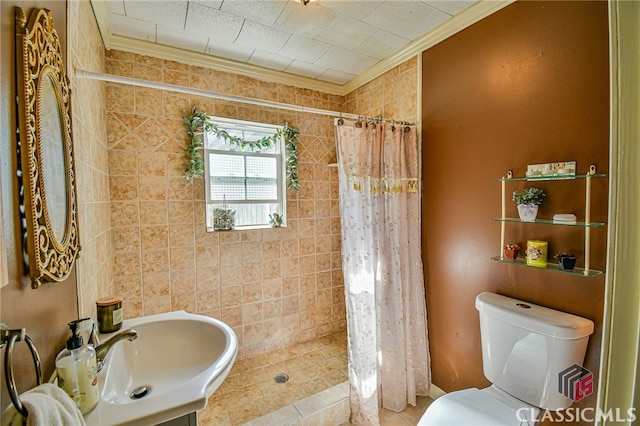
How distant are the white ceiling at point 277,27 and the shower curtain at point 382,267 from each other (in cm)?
61

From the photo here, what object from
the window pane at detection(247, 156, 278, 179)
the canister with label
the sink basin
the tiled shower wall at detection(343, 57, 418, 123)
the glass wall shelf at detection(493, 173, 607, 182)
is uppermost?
the tiled shower wall at detection(343, 57, 418, 123)

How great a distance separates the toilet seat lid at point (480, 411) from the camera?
1197 millimetres

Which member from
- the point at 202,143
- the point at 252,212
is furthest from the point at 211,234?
the point at 202,143

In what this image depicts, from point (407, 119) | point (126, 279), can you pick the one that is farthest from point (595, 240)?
point (126, 279)

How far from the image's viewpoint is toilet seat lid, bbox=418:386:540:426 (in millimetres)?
1197

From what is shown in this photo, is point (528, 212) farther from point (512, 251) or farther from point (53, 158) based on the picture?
point (53, 158)

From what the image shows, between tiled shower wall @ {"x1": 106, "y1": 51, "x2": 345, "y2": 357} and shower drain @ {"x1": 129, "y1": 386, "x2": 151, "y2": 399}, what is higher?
tiled shower wall @ {"x1": 106, "y1": 51, "x2": 345, "y2": 357}

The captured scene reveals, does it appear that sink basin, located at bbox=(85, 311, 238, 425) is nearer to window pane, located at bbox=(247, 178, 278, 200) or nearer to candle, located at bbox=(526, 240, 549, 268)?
window pane, located at bbox=(247, 178, 278, 200)

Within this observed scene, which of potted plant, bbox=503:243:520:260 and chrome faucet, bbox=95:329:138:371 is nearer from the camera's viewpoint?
chrome faucet, bbox=95:329:138:371

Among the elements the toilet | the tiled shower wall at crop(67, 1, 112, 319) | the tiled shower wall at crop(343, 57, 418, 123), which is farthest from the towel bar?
the tiled shower wall at crop(343, 57, 418, 123)

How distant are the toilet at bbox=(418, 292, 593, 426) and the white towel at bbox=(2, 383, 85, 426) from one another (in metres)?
1.28

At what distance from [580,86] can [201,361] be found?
2.05 m

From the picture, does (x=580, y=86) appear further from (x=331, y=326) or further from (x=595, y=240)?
(x=331, y=326)

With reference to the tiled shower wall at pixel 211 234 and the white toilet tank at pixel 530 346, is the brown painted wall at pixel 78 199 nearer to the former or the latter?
the tiled shower wall at pixel 211 234
